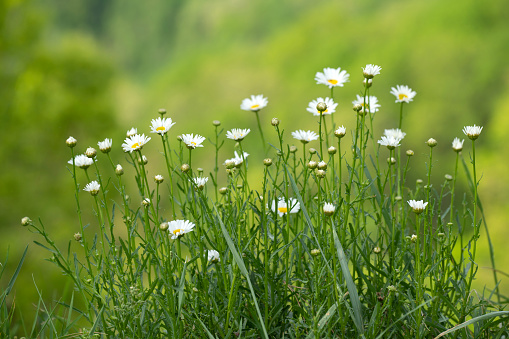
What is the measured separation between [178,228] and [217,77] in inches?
1150

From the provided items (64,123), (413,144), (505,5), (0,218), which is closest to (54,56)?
(64,123)

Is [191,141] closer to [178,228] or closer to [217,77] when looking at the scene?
[178,228]

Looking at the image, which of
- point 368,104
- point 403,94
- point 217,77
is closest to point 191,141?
point 368,104

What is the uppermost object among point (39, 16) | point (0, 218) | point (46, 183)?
point (39, 16)

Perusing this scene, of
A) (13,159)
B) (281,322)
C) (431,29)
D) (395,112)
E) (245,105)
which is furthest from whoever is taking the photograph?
(431,29)

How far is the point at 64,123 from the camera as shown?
475 inches

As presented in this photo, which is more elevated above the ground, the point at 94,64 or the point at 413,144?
the point at 413,144

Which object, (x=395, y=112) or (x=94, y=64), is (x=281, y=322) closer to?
(x=94, y=64)

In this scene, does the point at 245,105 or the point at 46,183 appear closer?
the point at 245,105

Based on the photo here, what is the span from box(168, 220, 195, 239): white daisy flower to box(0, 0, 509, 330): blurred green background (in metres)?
1.58

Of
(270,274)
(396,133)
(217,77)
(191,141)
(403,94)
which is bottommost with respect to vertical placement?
(270,274)

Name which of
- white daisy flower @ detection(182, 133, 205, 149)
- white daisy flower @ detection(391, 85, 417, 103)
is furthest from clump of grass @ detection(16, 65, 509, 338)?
white daisy flower @ detection(391, 85, 417, 103)

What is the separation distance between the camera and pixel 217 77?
30.1 m

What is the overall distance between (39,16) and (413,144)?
15.9m
